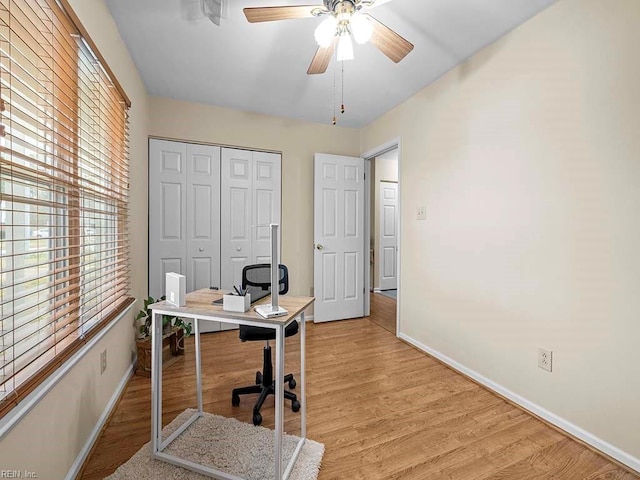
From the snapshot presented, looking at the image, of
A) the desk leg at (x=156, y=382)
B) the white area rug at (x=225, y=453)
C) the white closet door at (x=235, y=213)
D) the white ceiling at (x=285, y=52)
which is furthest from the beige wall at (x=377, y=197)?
the desk leg at (x=156, y=382)

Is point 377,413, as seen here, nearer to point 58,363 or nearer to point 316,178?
point 58,363

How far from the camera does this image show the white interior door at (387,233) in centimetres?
580

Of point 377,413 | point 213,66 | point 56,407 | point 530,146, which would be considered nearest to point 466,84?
point 530,146

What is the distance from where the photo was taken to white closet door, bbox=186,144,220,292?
3.27 metres

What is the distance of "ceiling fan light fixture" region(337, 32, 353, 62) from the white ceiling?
1.19 ft

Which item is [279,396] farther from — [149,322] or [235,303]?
[149,322]

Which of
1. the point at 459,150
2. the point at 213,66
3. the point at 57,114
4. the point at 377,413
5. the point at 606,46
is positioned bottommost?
the point at 377,413

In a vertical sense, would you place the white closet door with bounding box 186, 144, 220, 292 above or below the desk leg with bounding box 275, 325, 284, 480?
above

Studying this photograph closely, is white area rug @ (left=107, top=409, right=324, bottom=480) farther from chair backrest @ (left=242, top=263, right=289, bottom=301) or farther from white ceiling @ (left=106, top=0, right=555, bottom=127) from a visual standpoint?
white ceiling @ (left=106, top=0, right=555, bottom=127)

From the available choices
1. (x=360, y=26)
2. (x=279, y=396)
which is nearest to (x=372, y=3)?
(x=360, y=26)

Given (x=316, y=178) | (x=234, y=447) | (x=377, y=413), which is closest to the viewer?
(x=234, y=447)

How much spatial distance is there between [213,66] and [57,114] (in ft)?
5.10

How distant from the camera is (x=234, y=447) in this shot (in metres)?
1.58

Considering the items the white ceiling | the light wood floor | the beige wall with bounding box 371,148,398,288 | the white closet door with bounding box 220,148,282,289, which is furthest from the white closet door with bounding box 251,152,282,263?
the beige wall with bounding box 371,148,398,288
